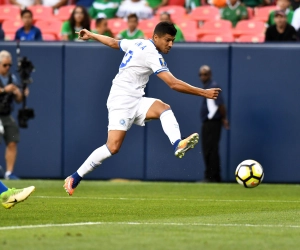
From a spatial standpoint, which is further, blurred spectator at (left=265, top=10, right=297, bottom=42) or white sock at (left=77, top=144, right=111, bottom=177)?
blurred spectator at (left=265, top=10, right=297, bottom=42)

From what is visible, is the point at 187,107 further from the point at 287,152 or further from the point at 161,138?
the point at 287,152

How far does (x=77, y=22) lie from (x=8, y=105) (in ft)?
8.40

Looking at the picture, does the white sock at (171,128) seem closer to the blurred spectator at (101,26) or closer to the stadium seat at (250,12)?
the blurred spectator at (101,26)

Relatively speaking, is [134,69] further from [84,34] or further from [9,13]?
[9,13]

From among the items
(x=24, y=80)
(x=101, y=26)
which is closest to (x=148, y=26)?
(x=101, y=26)

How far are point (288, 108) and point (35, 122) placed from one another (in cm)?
484

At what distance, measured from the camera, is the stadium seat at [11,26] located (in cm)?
1977

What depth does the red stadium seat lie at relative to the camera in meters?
19.4

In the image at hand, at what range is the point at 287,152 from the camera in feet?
55.2

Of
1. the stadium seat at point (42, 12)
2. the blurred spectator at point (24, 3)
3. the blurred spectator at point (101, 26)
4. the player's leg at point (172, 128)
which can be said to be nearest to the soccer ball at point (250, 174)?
the player's leg at point (172, 128)

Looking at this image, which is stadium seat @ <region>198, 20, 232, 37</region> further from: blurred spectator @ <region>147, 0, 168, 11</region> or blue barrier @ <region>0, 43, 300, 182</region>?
blue barrier @ <region>0, 43, 300, 182</region>

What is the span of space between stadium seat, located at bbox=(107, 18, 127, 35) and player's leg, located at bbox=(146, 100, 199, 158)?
821 centimetres

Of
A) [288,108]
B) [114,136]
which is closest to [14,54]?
[288,108]

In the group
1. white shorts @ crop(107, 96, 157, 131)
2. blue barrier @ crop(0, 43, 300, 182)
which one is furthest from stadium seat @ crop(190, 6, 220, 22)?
white shorts @ crop(107, 96, 157, 131)
